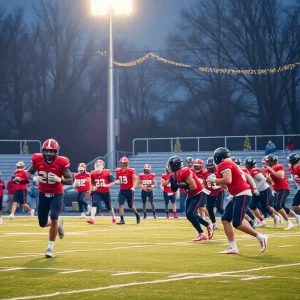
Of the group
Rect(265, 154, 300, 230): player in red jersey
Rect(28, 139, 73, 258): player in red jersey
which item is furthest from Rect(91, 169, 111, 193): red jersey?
Rect(28, 139, 73, 258): player in red jersey

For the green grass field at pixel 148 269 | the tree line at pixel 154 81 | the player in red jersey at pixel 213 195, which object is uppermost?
the tree line at pixel 154 81

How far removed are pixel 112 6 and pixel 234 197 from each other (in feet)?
93.8

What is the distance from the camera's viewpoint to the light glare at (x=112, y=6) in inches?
1594

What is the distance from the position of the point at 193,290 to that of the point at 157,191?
29824 mm

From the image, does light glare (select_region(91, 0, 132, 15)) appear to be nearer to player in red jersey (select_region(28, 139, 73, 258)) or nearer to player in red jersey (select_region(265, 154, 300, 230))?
player in red jersey (select_region(265, 154, 300, 230))

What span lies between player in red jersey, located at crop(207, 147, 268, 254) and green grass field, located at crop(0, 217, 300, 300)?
0.28m

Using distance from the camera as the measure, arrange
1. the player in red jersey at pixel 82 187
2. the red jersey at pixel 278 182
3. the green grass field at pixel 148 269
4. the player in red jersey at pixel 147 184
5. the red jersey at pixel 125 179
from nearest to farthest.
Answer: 1. the green grass field at pixel 148 269
2. the red jersey at pixel 278 182
3. the red jersey at pixel 125 179
4. the player in red jersey at pixel 82 187
5. the player in red jersey at pixel 147 184

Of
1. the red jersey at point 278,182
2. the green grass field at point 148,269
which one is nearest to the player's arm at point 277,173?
the red jersey at point 278,182

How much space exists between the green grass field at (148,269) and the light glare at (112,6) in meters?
24.8

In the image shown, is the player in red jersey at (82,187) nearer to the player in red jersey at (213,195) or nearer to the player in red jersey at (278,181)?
the player in red jersey at (213,195)

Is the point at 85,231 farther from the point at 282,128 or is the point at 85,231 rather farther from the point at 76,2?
the point at 76,2

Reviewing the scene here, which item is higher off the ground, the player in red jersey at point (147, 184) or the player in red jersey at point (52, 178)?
the player in red jersey at point (52, 178)

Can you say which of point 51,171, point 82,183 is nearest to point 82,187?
point 82,183

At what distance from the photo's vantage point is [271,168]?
2108 cm
